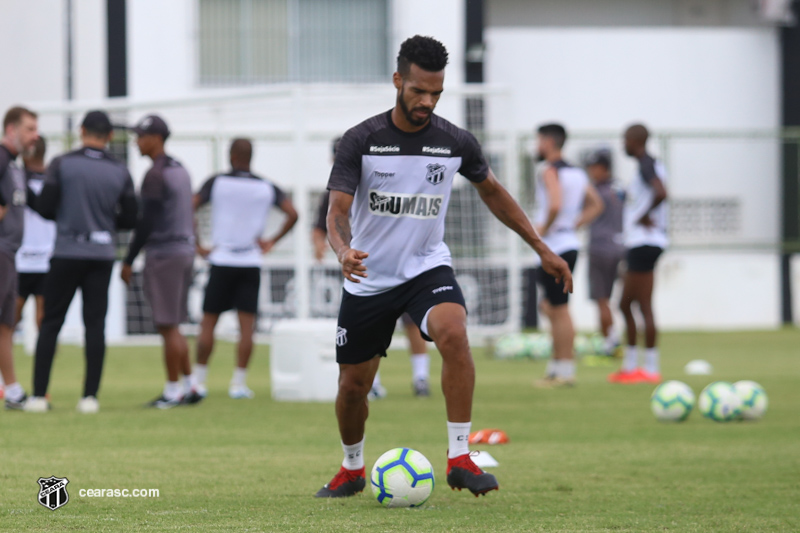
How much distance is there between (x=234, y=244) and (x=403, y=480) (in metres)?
5.61

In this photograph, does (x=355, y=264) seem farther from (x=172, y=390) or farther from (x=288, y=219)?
(x=288, y=219)

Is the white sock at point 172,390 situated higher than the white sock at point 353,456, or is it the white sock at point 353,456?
the white sock at point 353,456

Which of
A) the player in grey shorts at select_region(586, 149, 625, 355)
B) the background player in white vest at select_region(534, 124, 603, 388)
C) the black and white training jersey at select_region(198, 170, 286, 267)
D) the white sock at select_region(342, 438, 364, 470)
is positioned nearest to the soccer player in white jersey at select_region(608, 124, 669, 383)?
the background player in white vest at select_region(534, 124, 603, 388)

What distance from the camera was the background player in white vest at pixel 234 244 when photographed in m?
10.6

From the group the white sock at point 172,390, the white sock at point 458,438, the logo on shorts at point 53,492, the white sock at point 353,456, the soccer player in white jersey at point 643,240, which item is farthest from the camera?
the soccer player in white jersey at point 643,240

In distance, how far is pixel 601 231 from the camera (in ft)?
53.8

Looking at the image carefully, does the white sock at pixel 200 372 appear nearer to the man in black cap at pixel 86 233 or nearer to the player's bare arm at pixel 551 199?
the man in black cap at pixel 86 233

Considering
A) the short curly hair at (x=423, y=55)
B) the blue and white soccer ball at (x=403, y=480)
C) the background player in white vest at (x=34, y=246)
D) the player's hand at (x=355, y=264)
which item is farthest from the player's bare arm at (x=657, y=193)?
the player's hand at (x=355, y=264)

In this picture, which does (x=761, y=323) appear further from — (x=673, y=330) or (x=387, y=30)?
(x=387, y=30)

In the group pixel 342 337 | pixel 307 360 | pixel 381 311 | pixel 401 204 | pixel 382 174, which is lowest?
pixel 307 360

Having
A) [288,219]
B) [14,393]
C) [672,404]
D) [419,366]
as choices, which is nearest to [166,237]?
[288,219]

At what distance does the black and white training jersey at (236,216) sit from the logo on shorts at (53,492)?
4938 millimetres

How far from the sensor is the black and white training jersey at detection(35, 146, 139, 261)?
8898mm

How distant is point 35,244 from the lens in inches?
452
